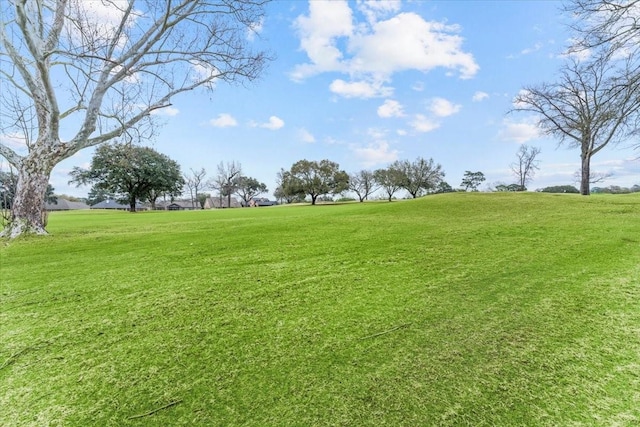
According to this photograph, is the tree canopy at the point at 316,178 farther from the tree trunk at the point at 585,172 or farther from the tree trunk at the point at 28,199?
the tree trunk at the point at 28,199

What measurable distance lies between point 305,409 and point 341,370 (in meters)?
0.36

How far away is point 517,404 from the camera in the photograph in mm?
1569

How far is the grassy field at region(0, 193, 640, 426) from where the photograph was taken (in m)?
1.56

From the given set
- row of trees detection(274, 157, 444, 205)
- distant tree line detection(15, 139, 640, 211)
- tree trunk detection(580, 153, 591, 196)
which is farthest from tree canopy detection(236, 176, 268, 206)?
tree trunk detection(580, 153, 591, 196)

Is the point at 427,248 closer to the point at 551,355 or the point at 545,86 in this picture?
the point at 551,355

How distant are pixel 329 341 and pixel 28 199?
863 cm

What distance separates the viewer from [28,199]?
7.04m

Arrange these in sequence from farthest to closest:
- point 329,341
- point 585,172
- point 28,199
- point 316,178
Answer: point 316,178 → point 585,172 → point 28,199 → point 329,341

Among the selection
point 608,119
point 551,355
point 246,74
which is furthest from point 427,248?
point 246,74

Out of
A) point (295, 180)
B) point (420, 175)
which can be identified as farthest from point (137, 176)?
point (420, 175)

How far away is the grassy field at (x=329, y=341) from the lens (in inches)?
61.4

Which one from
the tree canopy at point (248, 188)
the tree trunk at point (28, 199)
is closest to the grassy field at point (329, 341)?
the tree trunk at point (28, 199)

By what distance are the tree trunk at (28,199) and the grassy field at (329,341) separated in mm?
4020

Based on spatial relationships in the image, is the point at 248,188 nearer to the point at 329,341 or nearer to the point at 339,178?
the point at 339,178
